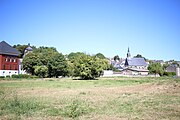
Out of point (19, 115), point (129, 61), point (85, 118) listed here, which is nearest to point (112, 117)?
point (85, 118)

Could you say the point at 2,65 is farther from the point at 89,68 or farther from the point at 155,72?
the point at 155,72

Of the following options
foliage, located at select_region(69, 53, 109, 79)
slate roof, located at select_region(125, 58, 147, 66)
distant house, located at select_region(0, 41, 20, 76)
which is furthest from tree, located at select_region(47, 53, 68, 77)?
slate roof, located at select_region(125, 58, 147, 66)

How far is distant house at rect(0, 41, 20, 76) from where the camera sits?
63156 millimetres

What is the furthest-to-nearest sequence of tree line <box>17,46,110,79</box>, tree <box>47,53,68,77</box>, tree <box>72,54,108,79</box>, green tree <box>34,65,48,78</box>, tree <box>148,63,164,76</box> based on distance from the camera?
1. tree <box>148,63,164,76</box>
2. tree <box>47,53,68,77</box>
3. green tree <box>34,65,48,78</box>
4. tree line <box>17,46,110,79</box>
5. tree <box>72,54,108,79</box>

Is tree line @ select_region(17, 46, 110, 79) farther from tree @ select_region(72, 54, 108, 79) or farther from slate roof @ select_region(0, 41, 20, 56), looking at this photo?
slate roof @ select_region(0, 41, 20, 56)

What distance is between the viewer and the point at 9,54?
2608 inches

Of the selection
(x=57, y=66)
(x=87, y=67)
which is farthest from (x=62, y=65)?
(x=87, y=67)

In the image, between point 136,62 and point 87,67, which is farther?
point 136,62

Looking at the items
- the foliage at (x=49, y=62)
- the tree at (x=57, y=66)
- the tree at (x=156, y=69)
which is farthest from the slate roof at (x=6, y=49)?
the tree at (x=156, y=69)

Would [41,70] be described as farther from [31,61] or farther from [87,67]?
[87,67]

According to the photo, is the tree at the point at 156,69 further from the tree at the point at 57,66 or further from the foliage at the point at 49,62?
the tree at the point at 57,66

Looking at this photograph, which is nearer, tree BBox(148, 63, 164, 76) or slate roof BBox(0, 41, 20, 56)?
slate roof BBox(0, 41, 20, 56)

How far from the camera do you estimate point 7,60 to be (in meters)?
65.4

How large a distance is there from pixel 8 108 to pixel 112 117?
637cm
